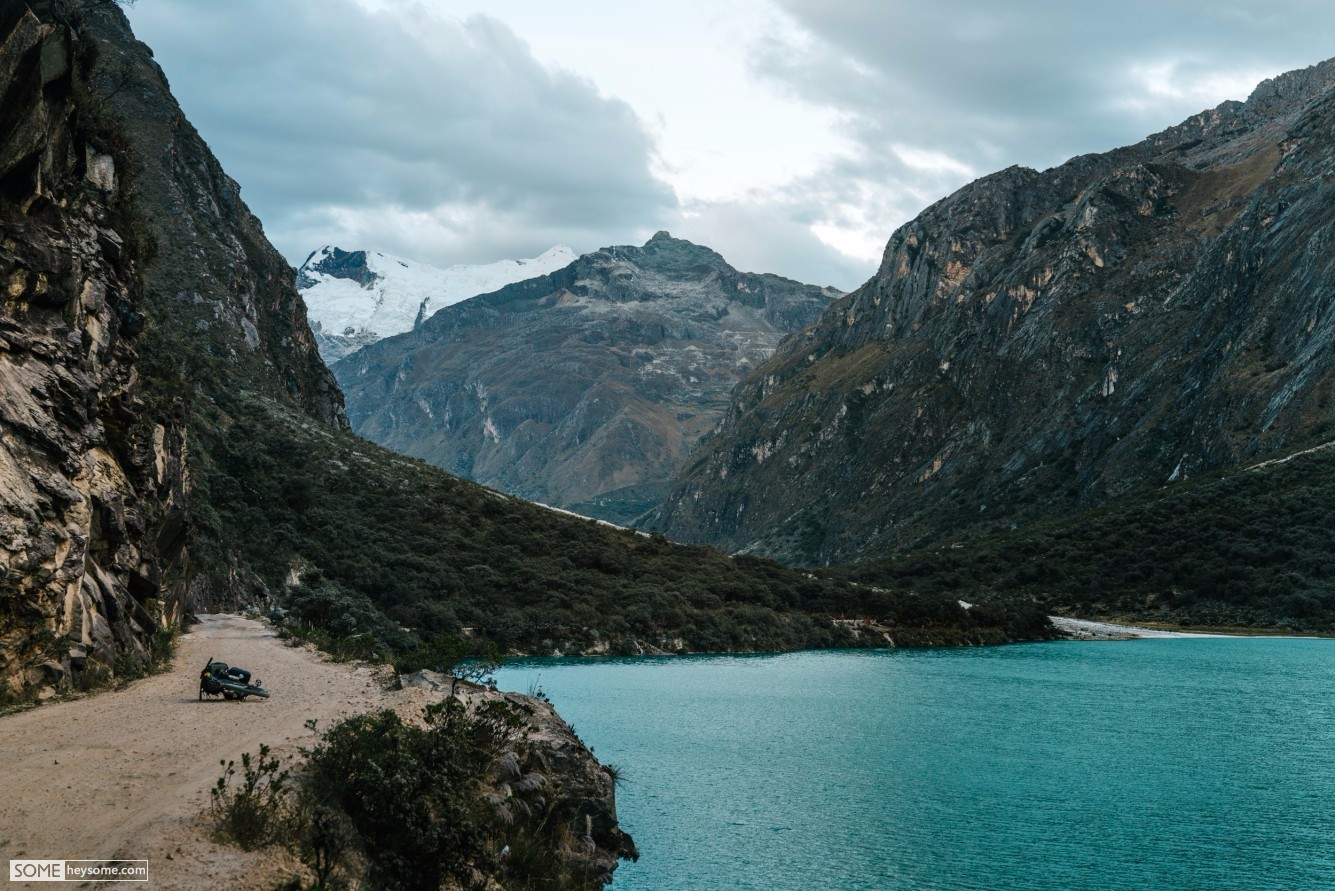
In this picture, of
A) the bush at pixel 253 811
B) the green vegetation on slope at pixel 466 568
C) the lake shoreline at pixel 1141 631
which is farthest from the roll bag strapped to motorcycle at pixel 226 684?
the lake shoreline at pixel 1141 631

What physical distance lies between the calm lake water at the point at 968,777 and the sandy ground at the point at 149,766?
1006cm

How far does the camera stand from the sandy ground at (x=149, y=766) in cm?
1420

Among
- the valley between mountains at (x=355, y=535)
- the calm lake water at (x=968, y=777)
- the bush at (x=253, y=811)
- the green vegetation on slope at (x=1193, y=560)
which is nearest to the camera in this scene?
the bush at (x=253, y=811)

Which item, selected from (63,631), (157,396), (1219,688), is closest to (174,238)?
(157,396)

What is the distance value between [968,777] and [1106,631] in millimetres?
84124

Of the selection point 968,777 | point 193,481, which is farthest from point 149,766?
point 193,481

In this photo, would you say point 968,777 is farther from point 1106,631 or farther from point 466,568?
point 1106,631

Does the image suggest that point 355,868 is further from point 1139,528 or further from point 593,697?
point 1139,528

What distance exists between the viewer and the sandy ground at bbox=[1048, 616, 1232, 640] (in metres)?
108

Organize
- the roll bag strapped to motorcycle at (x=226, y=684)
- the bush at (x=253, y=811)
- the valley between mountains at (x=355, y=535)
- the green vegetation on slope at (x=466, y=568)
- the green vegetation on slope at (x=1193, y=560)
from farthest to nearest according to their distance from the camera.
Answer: the green vegetation on slope at (x=1193, y=560)
the green vegetation on slope at (x=466, y=568)
the roll bag strapped to motorcycle at (x=226, y=684)
the valley between mountains at (x=355, y=535)
the bush at (x=253, y=811)

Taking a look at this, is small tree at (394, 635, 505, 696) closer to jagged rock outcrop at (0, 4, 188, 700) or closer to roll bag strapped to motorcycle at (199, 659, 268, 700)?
roll bag strapped to motorcycle at (199, 659, 268, 700)

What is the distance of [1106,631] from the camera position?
111312 millimetres

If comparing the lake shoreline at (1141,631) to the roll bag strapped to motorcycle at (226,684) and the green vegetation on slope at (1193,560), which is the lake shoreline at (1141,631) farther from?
the roll bag strapped to motorcycle at (226,684)

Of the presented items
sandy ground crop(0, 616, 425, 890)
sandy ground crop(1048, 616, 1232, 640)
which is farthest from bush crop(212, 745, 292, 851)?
sandy ground crop(1048, 616, 1232, 640)
